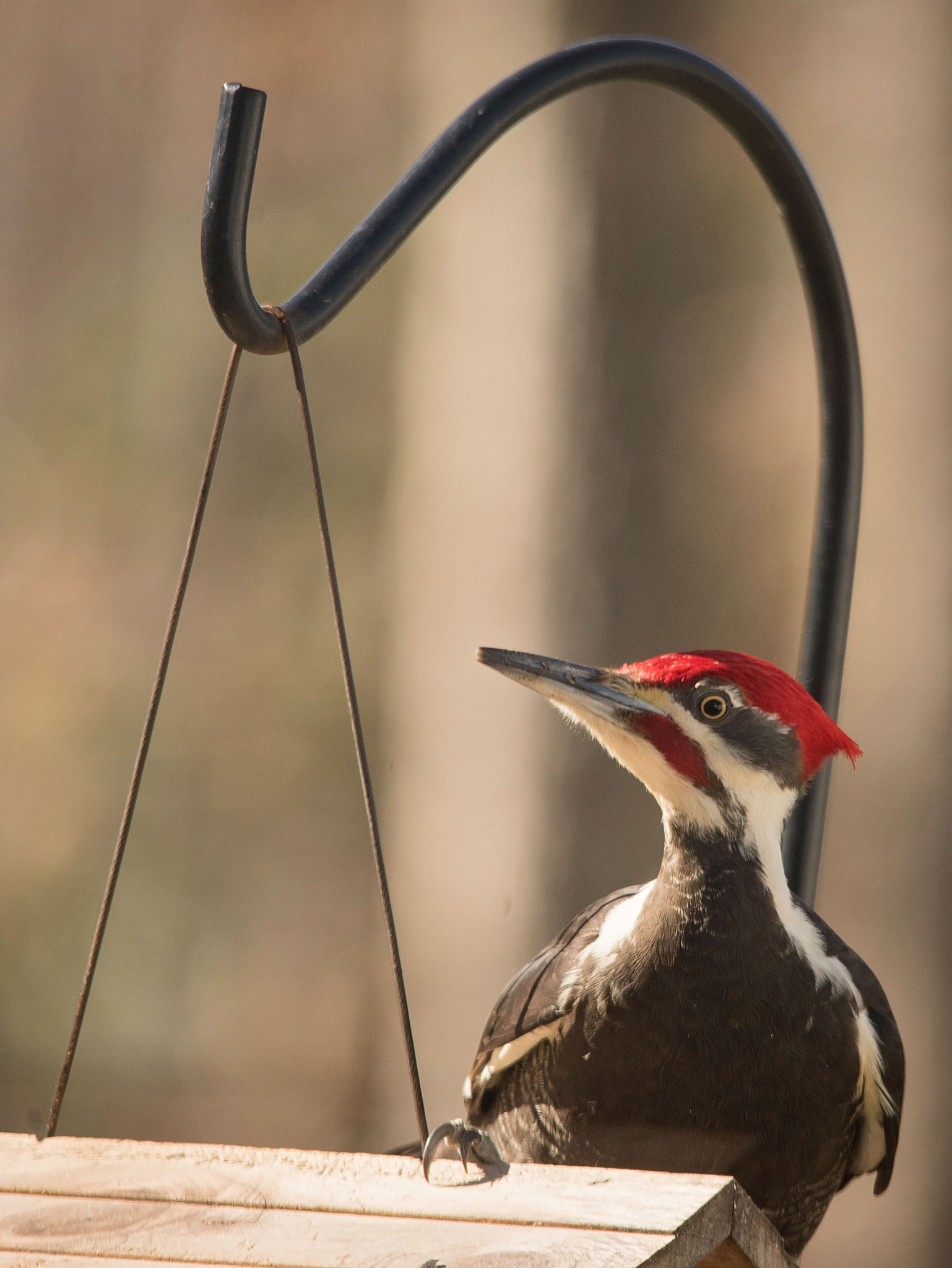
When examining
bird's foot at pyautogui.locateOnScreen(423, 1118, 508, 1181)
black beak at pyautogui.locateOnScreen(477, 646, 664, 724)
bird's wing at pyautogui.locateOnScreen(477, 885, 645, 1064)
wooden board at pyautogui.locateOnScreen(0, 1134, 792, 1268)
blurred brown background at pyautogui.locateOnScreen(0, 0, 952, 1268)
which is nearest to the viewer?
wooden board at pyautogui.locateOnScreen(0, 1134, 792, 1268)

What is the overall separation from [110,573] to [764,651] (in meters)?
1.69

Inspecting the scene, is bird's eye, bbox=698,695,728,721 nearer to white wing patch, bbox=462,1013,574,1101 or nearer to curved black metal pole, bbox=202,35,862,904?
curved black metal pole, bbox=202,35,862,904

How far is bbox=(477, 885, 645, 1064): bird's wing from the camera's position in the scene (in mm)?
1163

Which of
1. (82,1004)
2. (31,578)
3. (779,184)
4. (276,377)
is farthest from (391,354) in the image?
(82,1004)

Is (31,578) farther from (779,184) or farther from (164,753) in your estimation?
(779,184)

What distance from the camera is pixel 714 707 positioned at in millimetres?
1136

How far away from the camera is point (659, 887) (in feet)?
3.93

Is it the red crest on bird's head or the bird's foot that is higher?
the red crest on bird's head

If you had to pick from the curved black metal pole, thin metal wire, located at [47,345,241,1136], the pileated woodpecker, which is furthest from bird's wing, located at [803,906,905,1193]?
thin metal wire, located at [47,345,241,1136]

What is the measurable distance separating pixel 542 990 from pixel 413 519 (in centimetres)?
205

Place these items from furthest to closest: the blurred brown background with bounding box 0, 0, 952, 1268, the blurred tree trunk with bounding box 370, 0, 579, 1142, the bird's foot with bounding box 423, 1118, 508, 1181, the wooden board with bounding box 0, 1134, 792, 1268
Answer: the blurred tree trunk with bounding box 370, 0, 579, 1142 → the blurred brown background with bounding box 0, 0, 952, 1268 → the bird's foot with bounding box 423, 1118, 508, 1181 → the wooden board with bounding box 0, 1134, 792, 1268

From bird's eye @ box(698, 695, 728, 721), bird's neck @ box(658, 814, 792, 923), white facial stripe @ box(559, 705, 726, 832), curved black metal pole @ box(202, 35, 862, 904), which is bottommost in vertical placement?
bird's neck @ box(658, 814, 792, 923)

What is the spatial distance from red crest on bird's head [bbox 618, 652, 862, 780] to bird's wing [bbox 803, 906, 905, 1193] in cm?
18

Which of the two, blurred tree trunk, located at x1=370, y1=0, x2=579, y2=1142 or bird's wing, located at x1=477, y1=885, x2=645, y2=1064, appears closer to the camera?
bird's wing, located at x1=477, y1=885, x2=645, y2=1064
